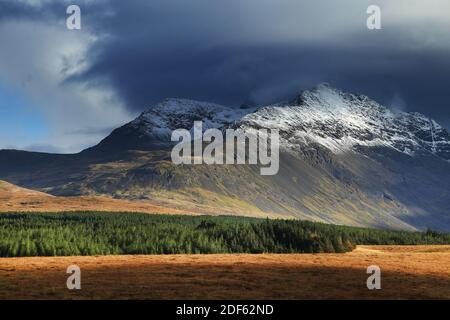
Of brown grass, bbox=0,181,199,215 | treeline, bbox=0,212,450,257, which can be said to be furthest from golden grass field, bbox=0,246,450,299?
brown grass, bbox=0,181,199,215

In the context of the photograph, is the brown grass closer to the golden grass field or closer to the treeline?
the treeline

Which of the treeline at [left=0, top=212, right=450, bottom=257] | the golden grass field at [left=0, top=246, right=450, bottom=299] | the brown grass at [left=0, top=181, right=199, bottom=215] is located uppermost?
the brown grass at [left=0, top=181, right=199, bottom=215]

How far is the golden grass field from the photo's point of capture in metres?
34.7

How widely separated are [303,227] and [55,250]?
27824 millimetres

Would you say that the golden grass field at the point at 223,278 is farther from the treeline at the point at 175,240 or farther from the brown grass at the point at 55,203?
the brown grass at the point at 55,203

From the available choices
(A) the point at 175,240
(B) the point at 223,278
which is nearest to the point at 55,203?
(A) the point at 175,240

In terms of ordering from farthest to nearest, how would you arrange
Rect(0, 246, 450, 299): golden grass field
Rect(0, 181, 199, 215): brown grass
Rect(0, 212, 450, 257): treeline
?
Rect(0, 181, 199, 215): brown grass, Rect(0, 212, 450, 257): treeline, Rect(0, 246, 450, 299): golden grass field

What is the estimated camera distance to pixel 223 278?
135 feet

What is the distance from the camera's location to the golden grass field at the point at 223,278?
114ft

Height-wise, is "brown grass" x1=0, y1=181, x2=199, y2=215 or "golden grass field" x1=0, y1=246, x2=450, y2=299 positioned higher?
"brown grass" x1=0, y1=181, x2=199, y2=215

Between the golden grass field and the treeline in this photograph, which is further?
the treeline

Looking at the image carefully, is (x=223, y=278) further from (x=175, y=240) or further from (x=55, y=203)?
(x=55, y=203)
